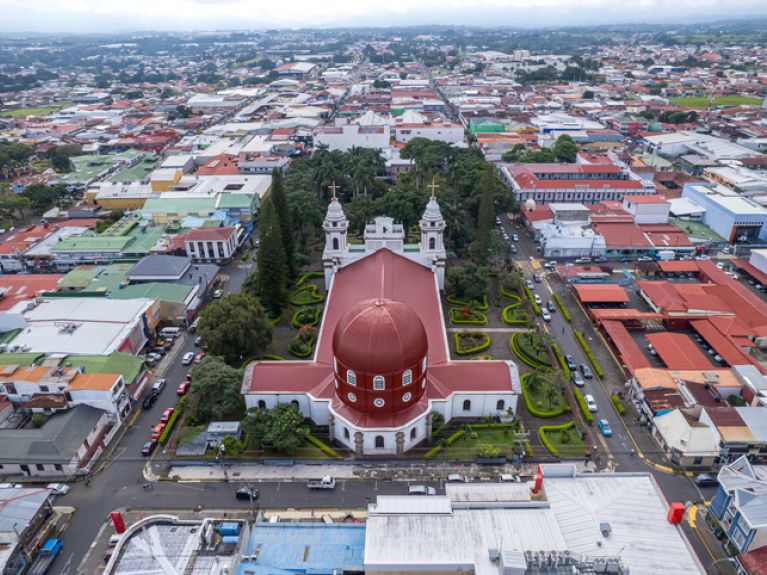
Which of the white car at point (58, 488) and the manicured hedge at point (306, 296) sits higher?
the white car at point (58, 488)

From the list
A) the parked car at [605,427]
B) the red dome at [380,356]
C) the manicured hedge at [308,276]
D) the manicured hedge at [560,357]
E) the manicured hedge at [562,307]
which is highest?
the red dome at [380,356]

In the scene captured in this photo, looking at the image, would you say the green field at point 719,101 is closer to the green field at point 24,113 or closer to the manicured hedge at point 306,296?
the manicured hedge at point 306,296

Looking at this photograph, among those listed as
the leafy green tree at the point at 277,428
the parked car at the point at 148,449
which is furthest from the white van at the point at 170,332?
the leafy green tree at the point at 277,428

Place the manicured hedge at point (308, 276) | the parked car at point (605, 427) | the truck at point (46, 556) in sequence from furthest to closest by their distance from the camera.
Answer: the manicured hedge at point (308, 276) < the parked car at point (605, 427) < the truck at point (46, 556)

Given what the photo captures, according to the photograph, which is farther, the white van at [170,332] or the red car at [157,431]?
the white van at [170,332]

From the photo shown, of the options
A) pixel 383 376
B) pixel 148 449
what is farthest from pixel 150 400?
pixel 383 376

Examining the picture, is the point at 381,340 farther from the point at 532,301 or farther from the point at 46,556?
the point at 532,301

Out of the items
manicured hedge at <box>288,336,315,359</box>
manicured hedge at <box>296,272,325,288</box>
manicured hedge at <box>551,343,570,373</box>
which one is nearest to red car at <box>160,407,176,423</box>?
manicured hedge at <box>288,336,315,359</box>
